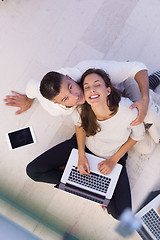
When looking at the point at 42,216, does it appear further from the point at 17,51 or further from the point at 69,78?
the point at 17,51

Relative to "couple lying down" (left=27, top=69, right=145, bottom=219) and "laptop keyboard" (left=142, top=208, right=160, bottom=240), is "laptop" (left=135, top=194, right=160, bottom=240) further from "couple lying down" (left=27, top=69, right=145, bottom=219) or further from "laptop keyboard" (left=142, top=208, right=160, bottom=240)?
"couple lying down" (left=27, top=69, right=145, bottom=219)

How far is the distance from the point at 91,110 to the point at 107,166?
1.26 ft

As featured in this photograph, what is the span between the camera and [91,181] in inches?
59.4

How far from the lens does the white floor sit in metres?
1.71

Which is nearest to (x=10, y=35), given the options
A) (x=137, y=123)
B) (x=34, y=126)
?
(x=34, y=126)

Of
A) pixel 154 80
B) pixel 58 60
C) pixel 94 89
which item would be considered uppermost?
pixel 154 80

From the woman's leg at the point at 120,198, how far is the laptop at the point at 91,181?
0.24 feet

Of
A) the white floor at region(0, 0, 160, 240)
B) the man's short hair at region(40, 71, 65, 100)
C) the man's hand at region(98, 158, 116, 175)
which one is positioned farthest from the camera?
the white floor at region(0, 0, 160, 240)

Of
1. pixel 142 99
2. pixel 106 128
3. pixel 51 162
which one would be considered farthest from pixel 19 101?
pixel 142 99

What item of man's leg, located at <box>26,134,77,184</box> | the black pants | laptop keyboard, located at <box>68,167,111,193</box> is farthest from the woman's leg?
man's leg, located at <box>26,134,77,184</box>

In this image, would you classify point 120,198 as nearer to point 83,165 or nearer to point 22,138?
point 83,165

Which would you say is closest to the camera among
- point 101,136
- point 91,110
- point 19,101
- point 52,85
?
point 52,85

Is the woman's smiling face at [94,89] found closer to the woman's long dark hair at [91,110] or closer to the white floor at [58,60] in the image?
the woman's long dark hair at [91,110]

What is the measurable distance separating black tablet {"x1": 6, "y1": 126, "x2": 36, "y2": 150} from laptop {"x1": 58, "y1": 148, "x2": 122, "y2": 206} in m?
0.43
